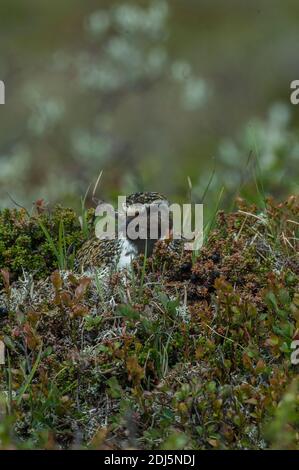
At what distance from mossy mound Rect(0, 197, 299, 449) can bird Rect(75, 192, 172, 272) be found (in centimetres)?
15

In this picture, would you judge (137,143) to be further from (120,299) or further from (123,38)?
(120,299)

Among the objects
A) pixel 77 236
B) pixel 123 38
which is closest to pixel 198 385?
pixel 77 236

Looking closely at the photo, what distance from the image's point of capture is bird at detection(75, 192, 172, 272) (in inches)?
250

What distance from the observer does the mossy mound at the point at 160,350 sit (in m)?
5.00

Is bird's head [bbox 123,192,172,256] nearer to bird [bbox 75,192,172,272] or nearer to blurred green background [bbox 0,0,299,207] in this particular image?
bird [bbox 75,192,172,272]

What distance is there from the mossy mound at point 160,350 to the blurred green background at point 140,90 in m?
3.07

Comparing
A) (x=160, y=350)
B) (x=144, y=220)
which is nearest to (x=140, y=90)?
(x=144, y=220)

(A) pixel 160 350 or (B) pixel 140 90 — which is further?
(B) pixel 140 90

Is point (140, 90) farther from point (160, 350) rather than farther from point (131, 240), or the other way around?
point (160, 350)

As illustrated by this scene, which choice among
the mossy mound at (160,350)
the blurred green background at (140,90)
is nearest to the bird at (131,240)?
the mossy mound at (160,350)

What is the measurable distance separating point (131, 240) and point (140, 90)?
8622 mm

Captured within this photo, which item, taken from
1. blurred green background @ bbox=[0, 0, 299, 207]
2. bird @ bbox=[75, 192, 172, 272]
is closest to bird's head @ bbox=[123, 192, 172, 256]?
bird @ bbox=[75, 192, 172, 272]

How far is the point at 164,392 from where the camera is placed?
5199 mm

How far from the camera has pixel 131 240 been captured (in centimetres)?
638
